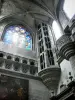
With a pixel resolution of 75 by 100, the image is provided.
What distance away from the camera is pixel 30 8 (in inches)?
715

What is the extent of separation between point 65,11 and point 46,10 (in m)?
2.69

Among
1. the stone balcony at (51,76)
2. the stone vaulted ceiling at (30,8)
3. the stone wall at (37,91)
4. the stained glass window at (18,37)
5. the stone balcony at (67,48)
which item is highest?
the stone vaulted ceiling at (30,8)

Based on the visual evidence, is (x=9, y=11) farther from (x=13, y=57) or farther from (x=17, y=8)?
(x=13, y=57)

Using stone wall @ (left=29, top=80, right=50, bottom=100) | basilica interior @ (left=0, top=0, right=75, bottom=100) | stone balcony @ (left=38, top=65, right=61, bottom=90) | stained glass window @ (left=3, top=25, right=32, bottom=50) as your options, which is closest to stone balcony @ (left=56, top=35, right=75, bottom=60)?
basilica interior @ (left=0, top=0, right=75, bottom=100)

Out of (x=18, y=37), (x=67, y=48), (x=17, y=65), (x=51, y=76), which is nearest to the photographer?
(x=67, y=48)

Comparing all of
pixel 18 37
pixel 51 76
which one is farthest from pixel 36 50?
pixel 51 76

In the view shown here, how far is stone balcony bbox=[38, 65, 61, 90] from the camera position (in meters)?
12.1

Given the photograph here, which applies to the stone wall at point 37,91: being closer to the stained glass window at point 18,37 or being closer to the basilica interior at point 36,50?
the basilica interior at point 36,50

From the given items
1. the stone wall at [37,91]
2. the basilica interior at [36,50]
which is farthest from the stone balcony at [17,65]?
the stone wall at [37,91]

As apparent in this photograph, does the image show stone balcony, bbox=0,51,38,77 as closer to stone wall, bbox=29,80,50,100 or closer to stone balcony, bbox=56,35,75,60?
stone wall, bbox=29,80,50,100

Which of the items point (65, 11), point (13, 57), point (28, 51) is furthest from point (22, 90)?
point (65, 11)

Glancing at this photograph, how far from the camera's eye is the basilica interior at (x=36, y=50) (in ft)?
36.0

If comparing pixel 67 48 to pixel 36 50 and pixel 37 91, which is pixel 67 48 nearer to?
pixel 37 91

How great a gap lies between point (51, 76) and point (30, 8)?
30.1 feet
